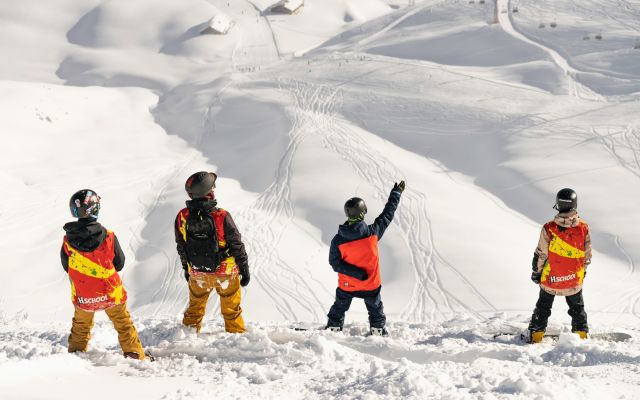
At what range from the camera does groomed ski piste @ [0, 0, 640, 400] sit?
426 cm

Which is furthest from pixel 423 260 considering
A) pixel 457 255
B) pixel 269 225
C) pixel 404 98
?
pixel 404 98

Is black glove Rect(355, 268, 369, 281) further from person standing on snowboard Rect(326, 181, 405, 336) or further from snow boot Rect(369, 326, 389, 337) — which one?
snow boot Rect(369, 326, 389, 337)

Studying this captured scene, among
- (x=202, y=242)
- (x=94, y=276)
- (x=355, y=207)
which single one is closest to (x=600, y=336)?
(x=355, y=207)

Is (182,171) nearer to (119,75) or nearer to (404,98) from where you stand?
(404,98)

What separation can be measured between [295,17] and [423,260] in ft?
92.0

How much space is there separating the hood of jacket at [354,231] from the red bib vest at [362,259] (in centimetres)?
5

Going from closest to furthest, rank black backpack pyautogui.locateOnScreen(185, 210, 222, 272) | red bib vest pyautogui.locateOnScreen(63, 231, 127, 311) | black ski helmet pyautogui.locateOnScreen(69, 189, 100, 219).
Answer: black ski helmet pyautogui.locateOnScreen(69, 189, 100, 219)
red bib vest pyautogui.locateOnScreen(63, 231, 127, 311)
black backpack pyautogui.locateOnScreen(185, 210, 222, 272)

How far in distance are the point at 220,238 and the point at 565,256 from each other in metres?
3.11

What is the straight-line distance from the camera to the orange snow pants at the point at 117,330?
15.5ft

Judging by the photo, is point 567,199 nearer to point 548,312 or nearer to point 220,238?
point 548,312

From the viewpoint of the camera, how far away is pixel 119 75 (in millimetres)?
26688

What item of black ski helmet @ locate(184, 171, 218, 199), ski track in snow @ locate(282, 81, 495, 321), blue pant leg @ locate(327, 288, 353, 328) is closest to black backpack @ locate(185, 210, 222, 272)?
black ski helmet @ locate(184, 171, 218, 199)

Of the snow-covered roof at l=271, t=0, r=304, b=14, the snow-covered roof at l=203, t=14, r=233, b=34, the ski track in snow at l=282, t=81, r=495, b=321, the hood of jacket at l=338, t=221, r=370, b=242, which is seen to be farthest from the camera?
the snow-covered roof at l=271, t=0, r=304, b=14

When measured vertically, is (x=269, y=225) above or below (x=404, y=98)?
below
